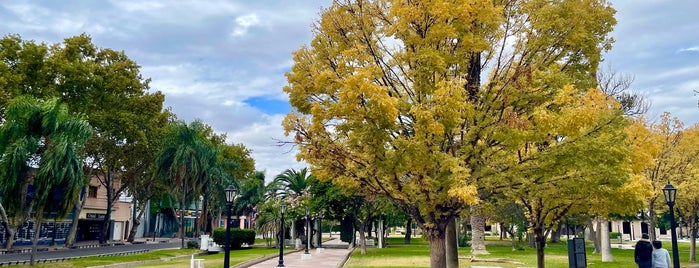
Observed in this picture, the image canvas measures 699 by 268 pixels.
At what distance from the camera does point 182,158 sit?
4306 cm

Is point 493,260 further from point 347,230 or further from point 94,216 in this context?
point 94,216

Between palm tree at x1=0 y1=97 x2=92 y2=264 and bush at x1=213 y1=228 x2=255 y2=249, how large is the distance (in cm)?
1856

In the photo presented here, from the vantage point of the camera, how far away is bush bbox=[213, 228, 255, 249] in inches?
1708

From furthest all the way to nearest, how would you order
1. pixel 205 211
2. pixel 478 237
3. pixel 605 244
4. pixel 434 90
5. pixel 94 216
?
pixel 205 211 → pixel 94 216 → pixel 478 237 → pixel 605 244 → pixel 434 90

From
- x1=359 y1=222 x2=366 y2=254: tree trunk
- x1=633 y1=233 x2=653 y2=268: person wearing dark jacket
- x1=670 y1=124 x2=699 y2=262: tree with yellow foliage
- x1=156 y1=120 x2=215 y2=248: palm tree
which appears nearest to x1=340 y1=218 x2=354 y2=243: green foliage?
x1=359 y1=222 x2=366 y2=254: tree trunk

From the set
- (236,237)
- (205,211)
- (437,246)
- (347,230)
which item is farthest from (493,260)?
(205,211)

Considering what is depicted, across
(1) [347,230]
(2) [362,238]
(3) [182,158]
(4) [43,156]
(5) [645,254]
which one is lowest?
(2) [362,238]

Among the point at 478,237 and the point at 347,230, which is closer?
the point at 478,237

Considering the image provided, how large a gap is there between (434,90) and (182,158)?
35001 millimetres

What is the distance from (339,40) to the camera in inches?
518

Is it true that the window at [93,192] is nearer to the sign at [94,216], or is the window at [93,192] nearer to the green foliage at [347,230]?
the sign at [94,216]

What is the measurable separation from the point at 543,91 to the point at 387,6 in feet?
15.0

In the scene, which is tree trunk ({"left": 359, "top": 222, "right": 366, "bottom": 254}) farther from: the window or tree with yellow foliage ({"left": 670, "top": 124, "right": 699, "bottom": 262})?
the window

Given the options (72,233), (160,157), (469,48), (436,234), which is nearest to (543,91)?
(469,48)
